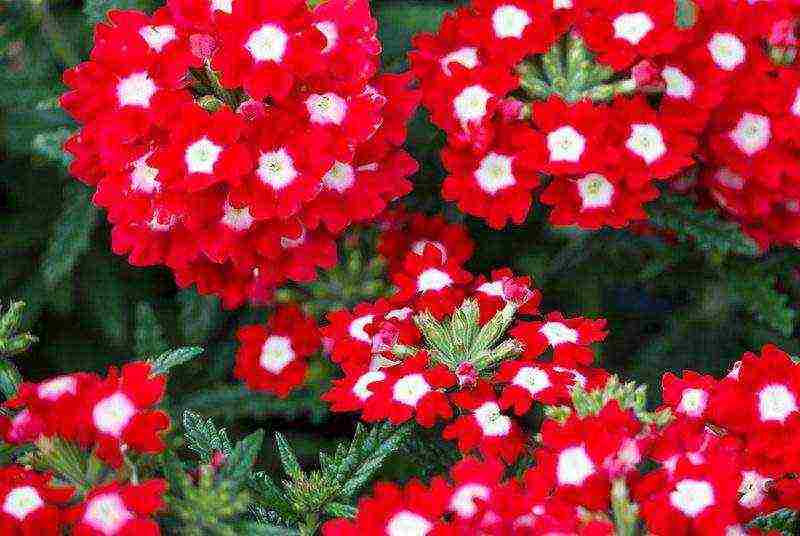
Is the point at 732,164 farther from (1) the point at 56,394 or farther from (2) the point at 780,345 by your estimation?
(1) the point at 56,394

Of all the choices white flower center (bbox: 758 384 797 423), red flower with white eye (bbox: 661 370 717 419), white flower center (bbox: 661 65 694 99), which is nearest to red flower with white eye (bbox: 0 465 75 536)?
red flower with white eye (bbox: 661 370 717 419)

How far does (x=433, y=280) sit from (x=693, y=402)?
52cm

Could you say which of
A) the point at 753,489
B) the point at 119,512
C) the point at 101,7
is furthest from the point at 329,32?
the point at 753,489

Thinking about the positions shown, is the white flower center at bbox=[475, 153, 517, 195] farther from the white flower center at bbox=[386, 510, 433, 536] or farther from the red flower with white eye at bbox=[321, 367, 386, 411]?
the white flower center at bbox=[386, 510, 433, 536]

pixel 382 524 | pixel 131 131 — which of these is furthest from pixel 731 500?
pixel 131 131

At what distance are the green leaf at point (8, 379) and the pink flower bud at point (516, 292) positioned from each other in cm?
81

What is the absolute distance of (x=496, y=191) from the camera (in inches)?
81.9

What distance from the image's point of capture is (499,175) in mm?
2072

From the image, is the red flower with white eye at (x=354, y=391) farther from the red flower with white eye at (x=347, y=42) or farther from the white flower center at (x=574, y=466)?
the red flower with white eye at (x=347, y=42)

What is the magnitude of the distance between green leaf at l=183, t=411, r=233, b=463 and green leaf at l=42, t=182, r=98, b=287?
0.88 m

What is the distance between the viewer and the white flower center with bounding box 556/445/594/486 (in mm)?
1523

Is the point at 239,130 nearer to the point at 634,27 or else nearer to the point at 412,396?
the point at 412,396

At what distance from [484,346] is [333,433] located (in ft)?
3.28

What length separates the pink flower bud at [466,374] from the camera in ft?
5.90
